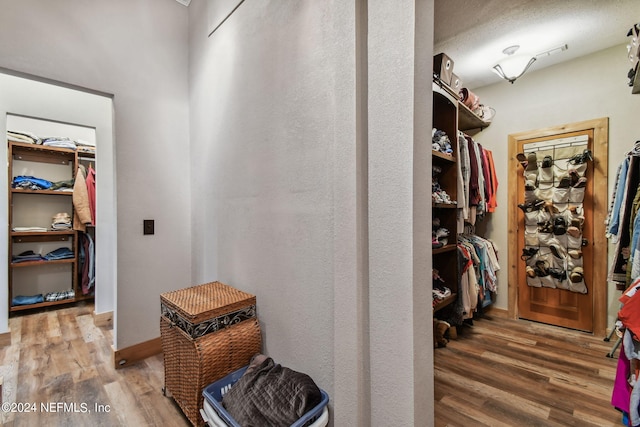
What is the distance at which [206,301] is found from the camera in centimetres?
156

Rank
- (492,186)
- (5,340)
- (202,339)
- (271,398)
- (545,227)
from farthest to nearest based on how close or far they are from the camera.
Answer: (492,186) < (545,227) < (5,340) < (202,339) < (271,398)

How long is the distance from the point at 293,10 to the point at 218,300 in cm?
168

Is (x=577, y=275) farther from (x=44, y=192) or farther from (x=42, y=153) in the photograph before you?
(x=42, y=153)

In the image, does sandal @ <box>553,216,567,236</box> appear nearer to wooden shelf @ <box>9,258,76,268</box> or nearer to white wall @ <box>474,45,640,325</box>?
white wall @ <box>474,45,640,325</box>

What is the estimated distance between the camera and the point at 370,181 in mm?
1034

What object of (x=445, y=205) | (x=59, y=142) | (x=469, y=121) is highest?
(x=469, y=121)

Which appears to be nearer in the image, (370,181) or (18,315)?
(370,181)

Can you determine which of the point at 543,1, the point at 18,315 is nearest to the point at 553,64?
the point at 543,1

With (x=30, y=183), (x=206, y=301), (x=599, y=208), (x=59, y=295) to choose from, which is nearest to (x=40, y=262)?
(x=59, y=295)

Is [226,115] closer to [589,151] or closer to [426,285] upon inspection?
[426,285]

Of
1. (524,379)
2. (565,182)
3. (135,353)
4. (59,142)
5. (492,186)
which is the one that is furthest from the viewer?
(59,142)

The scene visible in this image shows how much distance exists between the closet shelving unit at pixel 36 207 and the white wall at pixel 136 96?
2009mm

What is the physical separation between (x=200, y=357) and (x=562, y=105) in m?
3.89

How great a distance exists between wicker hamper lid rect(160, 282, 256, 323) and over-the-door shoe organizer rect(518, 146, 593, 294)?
3040 millimetres
